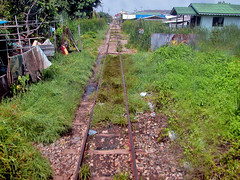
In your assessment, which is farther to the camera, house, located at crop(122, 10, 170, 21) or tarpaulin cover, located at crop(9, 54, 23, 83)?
house, located at crop(122, 10, 170, 21)

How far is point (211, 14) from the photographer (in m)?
21.9

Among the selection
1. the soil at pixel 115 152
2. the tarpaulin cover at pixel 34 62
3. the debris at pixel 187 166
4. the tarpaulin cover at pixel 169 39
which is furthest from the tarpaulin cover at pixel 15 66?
the tarpaulin cover at pixel 169 39

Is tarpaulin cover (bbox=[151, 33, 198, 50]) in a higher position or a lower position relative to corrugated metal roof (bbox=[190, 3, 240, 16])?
lower

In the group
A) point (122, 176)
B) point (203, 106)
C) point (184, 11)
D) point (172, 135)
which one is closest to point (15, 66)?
point (122, 176)

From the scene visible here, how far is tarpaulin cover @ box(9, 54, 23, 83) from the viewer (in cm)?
622

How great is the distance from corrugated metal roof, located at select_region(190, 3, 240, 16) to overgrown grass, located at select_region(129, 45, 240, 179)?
13856 millimetres

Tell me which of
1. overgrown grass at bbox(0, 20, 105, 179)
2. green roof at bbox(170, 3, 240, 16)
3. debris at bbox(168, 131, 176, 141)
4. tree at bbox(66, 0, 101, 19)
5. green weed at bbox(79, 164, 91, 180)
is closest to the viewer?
overgrown grass at bbox(0, 20, 105, 179)

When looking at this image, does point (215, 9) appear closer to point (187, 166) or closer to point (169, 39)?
point (169, 39)

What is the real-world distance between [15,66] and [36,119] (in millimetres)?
2249

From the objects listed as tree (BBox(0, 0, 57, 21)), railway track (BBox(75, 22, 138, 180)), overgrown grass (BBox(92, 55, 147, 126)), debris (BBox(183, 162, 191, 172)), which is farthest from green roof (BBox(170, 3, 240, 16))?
debris (BBox(183, 162, 191, 172))

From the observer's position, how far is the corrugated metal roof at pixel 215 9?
21969 millimetres

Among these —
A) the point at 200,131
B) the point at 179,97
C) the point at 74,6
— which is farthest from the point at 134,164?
the point at 74,6

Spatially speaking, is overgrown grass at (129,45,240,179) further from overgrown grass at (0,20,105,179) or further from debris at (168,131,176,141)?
overgrown grass at (0,20,105,179)

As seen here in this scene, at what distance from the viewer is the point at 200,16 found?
22.4 meters
